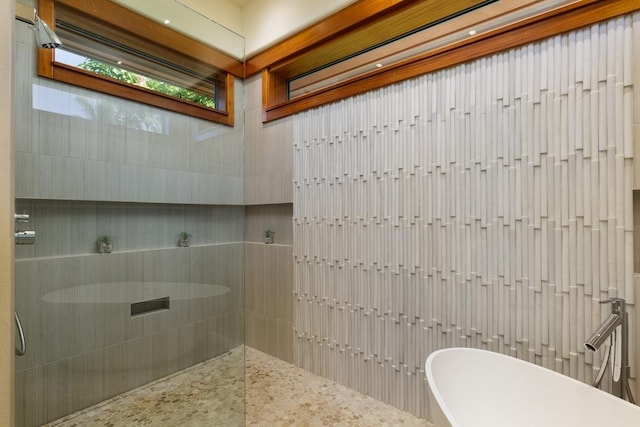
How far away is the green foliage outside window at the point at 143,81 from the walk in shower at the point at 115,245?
150mm

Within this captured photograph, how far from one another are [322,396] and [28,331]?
5.88 feet

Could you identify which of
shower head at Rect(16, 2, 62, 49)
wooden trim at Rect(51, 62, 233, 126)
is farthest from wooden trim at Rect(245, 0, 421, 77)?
shower head at Rect(16, 2, 62, 49)

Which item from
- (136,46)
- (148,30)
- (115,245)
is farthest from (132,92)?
(115,245)

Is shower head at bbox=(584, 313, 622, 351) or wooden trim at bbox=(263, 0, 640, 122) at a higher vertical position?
wooden trim at bbox=(263, 0, 640, 122)

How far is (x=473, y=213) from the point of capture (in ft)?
5.95

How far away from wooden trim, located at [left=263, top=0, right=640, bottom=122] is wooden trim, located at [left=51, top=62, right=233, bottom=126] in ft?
2.58

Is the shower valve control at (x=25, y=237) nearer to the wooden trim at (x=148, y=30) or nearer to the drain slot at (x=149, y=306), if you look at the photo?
the drain slot at (x=149, y=306)

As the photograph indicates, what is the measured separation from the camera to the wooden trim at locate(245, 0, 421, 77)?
2.06 meters

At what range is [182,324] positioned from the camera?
2.40 m

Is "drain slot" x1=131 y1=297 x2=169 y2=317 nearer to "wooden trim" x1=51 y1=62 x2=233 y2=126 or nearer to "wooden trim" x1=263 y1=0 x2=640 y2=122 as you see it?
"wooden trim" x1=51 y1=62 x2=233 y2=126

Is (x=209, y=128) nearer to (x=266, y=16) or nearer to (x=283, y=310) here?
(x=266, y=16)

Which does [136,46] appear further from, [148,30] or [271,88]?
[271,88]

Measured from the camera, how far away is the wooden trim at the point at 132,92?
1896 mm

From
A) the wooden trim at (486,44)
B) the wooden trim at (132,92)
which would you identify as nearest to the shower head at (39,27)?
the wooden trim at (132,92)
